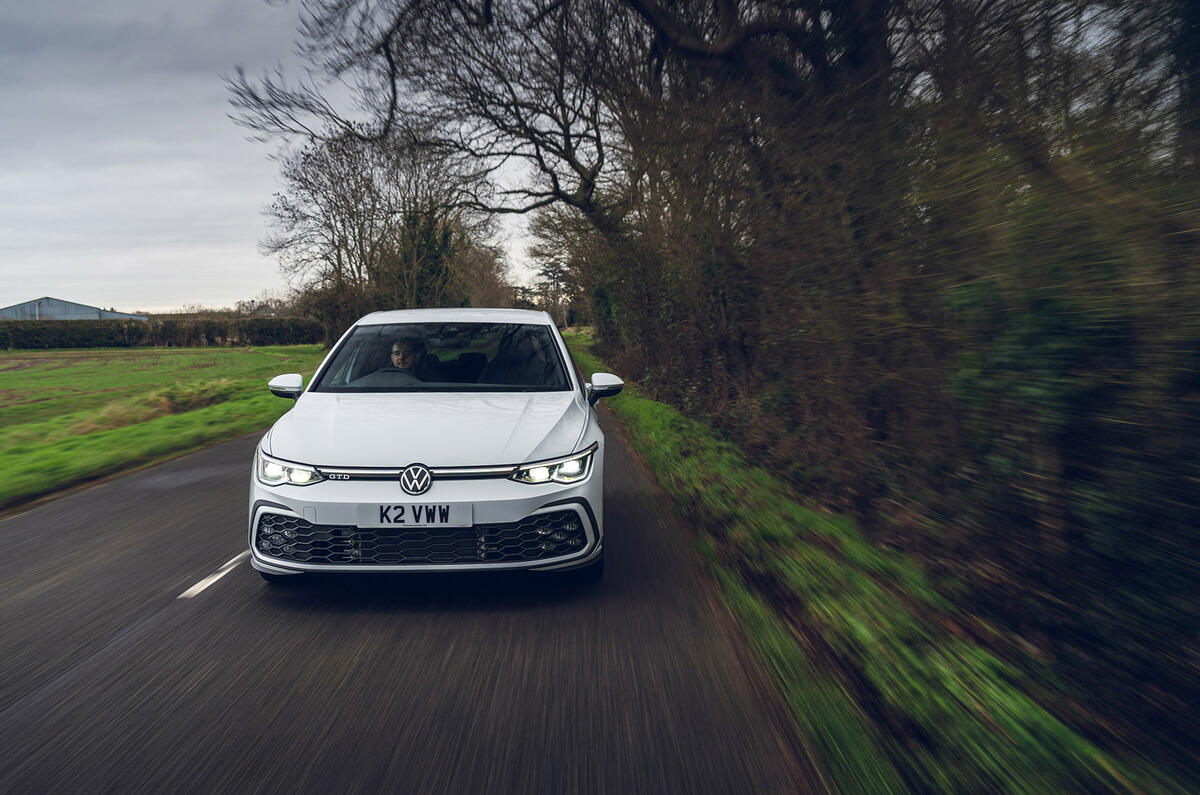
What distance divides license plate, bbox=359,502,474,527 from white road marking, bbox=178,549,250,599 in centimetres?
141

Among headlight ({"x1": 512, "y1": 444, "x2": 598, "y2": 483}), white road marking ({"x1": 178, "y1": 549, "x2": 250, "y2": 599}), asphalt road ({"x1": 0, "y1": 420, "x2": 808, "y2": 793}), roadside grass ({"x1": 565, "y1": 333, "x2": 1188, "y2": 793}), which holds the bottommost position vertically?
white road marking ({"x1": 178, "y1": 549, "x2": 250, "y2": 599})

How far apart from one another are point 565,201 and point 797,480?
43.6ft

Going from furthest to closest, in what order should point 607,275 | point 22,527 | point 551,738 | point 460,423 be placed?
point 607,275, point 22,527, point 460,423, point 551,738

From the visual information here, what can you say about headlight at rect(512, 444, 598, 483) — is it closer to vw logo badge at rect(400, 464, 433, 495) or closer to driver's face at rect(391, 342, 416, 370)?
vw logo badge at rect(400, 464, 433, 495)

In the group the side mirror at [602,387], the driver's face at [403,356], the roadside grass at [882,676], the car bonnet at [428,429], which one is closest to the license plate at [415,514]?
the car bonnet at [428,429]

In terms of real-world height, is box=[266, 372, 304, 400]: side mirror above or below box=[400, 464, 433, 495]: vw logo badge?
above

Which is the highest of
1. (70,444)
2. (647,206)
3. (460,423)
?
(647,206)

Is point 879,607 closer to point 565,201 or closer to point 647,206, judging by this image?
point 647,206

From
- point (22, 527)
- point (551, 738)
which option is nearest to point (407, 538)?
point (551, 738)

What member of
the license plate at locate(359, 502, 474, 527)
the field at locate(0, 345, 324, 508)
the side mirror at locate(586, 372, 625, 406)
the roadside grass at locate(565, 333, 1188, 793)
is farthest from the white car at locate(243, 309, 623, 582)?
the field at locate(0, 345, 324, 508)

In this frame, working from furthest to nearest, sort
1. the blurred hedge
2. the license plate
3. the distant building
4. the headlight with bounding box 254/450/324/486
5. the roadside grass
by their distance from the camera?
the distant building < the blurred hedge < the headlight with bounding box 254/450/324/486 < the license plate < the roadside grass

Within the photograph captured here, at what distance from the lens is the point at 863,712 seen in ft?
8.98

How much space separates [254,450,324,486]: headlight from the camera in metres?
3.78

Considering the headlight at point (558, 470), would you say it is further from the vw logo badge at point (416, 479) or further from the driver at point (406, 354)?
the driver at point (406, 354)
